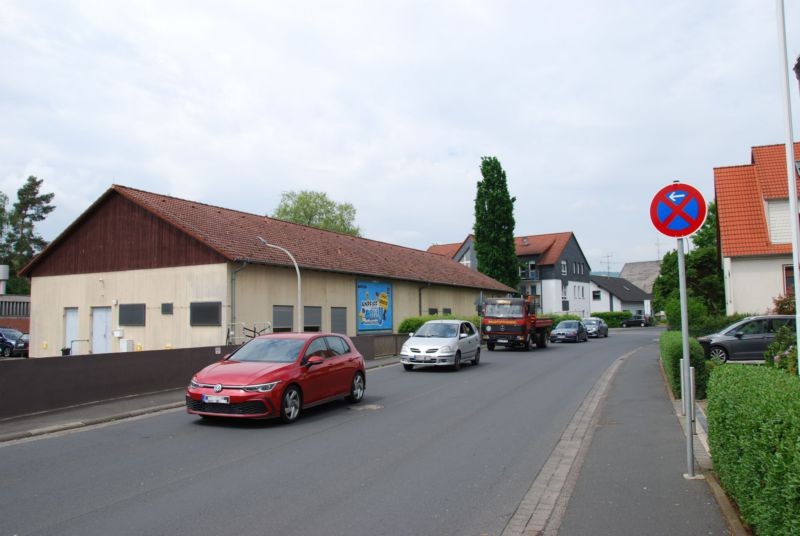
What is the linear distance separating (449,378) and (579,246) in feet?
204

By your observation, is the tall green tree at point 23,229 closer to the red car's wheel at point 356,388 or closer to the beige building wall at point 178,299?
the beige building wall at point 178,299

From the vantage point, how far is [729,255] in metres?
Answer: 24.6

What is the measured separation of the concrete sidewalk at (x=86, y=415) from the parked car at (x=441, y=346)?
Result: 7.54 m

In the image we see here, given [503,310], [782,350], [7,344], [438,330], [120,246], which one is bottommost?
[7,344]

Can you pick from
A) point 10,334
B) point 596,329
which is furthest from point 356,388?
point 596,329

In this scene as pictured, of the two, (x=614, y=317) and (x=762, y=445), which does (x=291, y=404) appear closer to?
(x=762, y=445)

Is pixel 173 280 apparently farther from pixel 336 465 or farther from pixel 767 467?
pixel 767 467

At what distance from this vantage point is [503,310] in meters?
29.6

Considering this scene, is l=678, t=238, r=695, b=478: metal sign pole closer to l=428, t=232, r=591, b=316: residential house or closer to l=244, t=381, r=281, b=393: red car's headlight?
l=244, t=381, r=281, b=393: red car's headlight

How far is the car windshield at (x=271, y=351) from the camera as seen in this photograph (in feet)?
36.8

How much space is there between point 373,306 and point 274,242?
Answer: 22.2ft

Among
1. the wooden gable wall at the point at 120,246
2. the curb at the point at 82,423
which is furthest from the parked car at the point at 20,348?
the curb at the point at 82,423

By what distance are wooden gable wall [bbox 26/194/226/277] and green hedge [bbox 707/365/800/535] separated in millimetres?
20335

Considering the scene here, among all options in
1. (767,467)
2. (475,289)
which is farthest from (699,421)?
(475,289)
